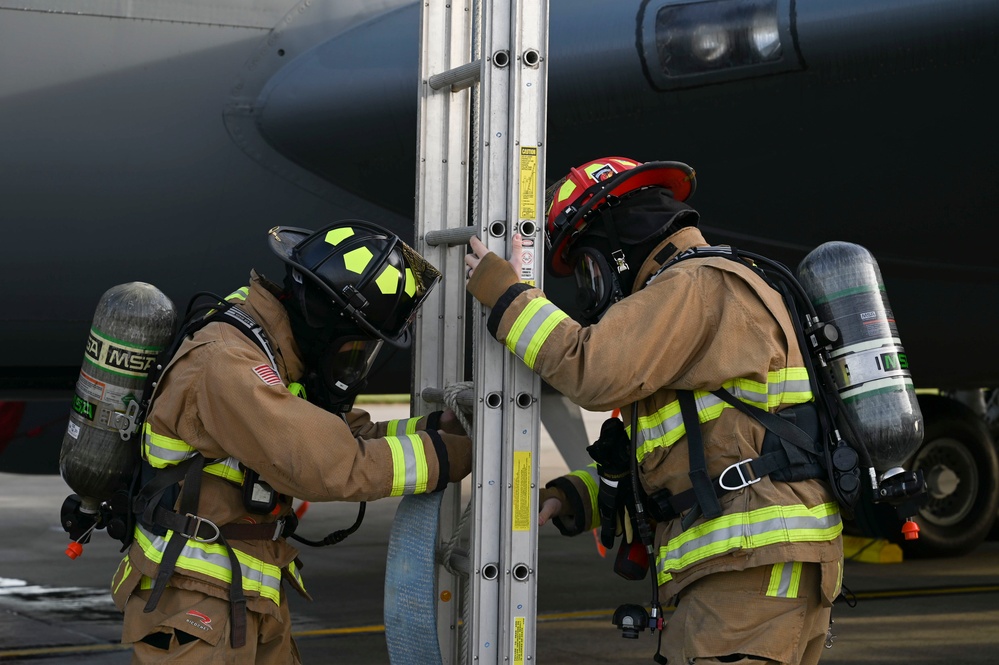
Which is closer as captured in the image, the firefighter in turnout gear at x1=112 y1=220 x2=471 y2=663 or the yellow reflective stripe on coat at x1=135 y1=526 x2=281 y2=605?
the firefighter in turnout gear at x1=112 y1=220 x2=471 y2=663

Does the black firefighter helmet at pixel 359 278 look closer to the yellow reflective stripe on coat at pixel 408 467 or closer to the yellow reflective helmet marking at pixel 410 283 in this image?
the yellow reflective helmet marking at pixel 410 283

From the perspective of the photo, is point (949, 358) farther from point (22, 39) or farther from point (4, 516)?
point (4, 516)

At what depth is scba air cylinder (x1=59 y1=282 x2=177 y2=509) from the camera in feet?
12.9

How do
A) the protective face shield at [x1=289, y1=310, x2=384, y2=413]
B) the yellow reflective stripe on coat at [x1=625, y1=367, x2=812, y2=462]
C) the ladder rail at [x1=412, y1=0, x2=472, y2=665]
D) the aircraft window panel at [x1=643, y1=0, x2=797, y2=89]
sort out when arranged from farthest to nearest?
the aircraft window panel at [x1=643, y1=0, x2=797, y2=89] < the ladder rail at [x1=412, y1=0, x2=472, y2=665] < the protective face shield at [x1=289, y1=310, x2=384, y2=413] < the yellow reflective stripe on coat at [x1=625, y1=367, x2=812, y2=462]

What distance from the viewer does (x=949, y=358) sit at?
28.3ft

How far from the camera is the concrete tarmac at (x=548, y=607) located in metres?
6.92

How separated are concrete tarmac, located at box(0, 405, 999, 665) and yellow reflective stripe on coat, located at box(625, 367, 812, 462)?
298cm

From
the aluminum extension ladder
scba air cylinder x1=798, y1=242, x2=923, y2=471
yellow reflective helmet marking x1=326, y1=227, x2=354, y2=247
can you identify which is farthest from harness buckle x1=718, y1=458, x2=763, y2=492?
yellow reflective helmet marking x1=326, y1=227, x2=354, y2=247

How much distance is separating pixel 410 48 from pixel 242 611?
13.4 feet

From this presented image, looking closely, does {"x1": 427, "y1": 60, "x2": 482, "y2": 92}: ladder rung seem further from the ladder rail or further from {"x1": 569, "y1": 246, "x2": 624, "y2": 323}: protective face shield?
{"x1": 569, "y1": 246, "x2": 624, "y2": 323}: protective face shield

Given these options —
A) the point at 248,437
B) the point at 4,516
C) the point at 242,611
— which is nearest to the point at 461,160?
the point at 248,437

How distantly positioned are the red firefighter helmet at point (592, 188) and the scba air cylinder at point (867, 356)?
1.75ft

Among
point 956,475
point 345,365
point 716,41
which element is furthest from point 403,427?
point 956,475

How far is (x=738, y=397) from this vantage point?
3396 mm
